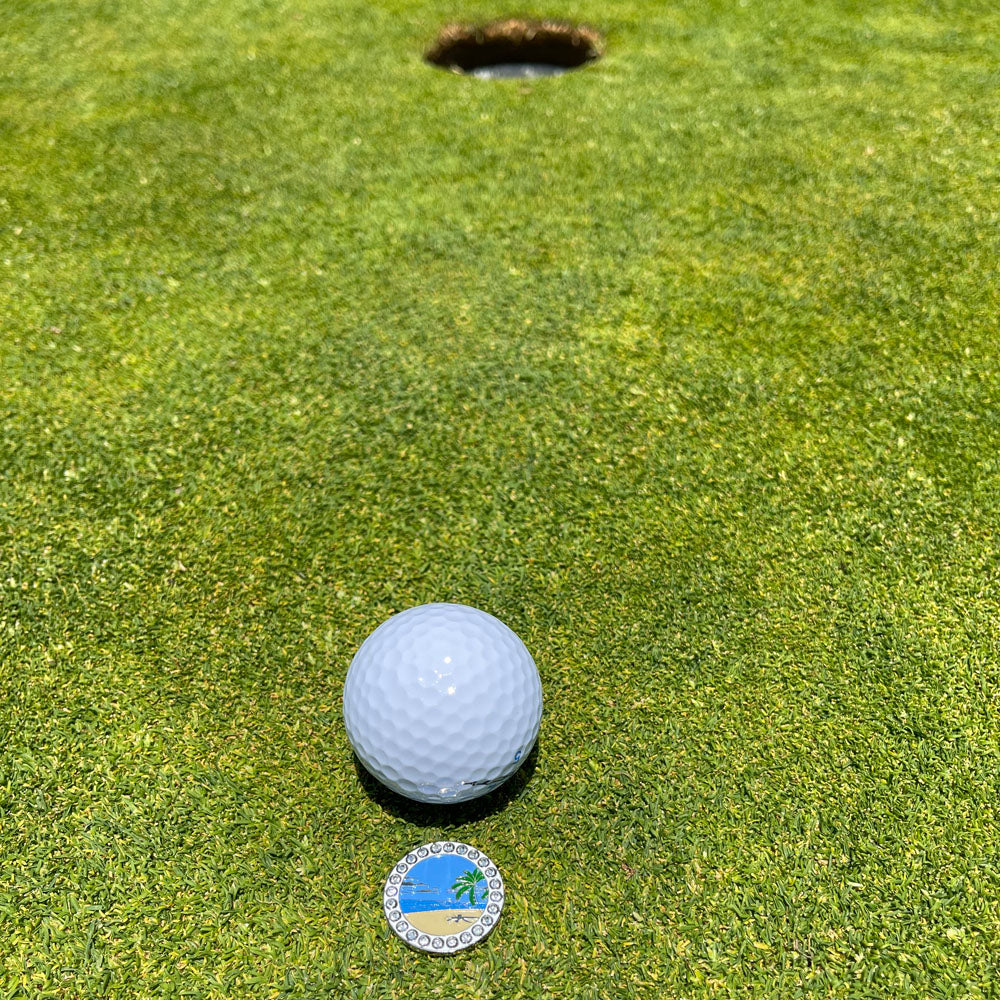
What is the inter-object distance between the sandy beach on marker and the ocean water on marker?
6.30 metres

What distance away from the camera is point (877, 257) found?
450 cm

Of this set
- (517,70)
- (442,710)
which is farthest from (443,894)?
(517,70)

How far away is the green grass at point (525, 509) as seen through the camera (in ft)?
7.90

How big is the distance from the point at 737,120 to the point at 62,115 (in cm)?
481

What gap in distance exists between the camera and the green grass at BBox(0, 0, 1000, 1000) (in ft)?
7.90

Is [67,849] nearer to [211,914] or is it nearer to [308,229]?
[211,914]

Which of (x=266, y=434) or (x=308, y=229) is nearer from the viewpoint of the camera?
(x=266, y=434)

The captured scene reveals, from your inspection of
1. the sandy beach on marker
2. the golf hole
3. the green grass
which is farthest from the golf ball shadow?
the golf hole

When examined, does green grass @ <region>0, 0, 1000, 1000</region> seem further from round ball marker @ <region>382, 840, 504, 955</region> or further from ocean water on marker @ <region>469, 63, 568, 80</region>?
ocean water on marker @ <region>469, 63, 568, 80</region>

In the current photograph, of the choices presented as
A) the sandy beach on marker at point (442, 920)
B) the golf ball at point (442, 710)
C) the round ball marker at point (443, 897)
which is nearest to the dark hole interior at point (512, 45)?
the golf ball at point (442, 710)

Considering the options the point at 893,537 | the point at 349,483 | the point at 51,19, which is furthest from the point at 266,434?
the point at 51,19

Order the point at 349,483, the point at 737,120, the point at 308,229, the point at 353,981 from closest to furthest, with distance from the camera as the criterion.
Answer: the point at 353,981 → the point at 349,483 → the point at 308,229 → the point at 737,120

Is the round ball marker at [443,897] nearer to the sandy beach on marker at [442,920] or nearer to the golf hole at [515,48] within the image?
the sandy beach on marker at [442,920]

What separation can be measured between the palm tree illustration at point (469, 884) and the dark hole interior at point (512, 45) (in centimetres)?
629
